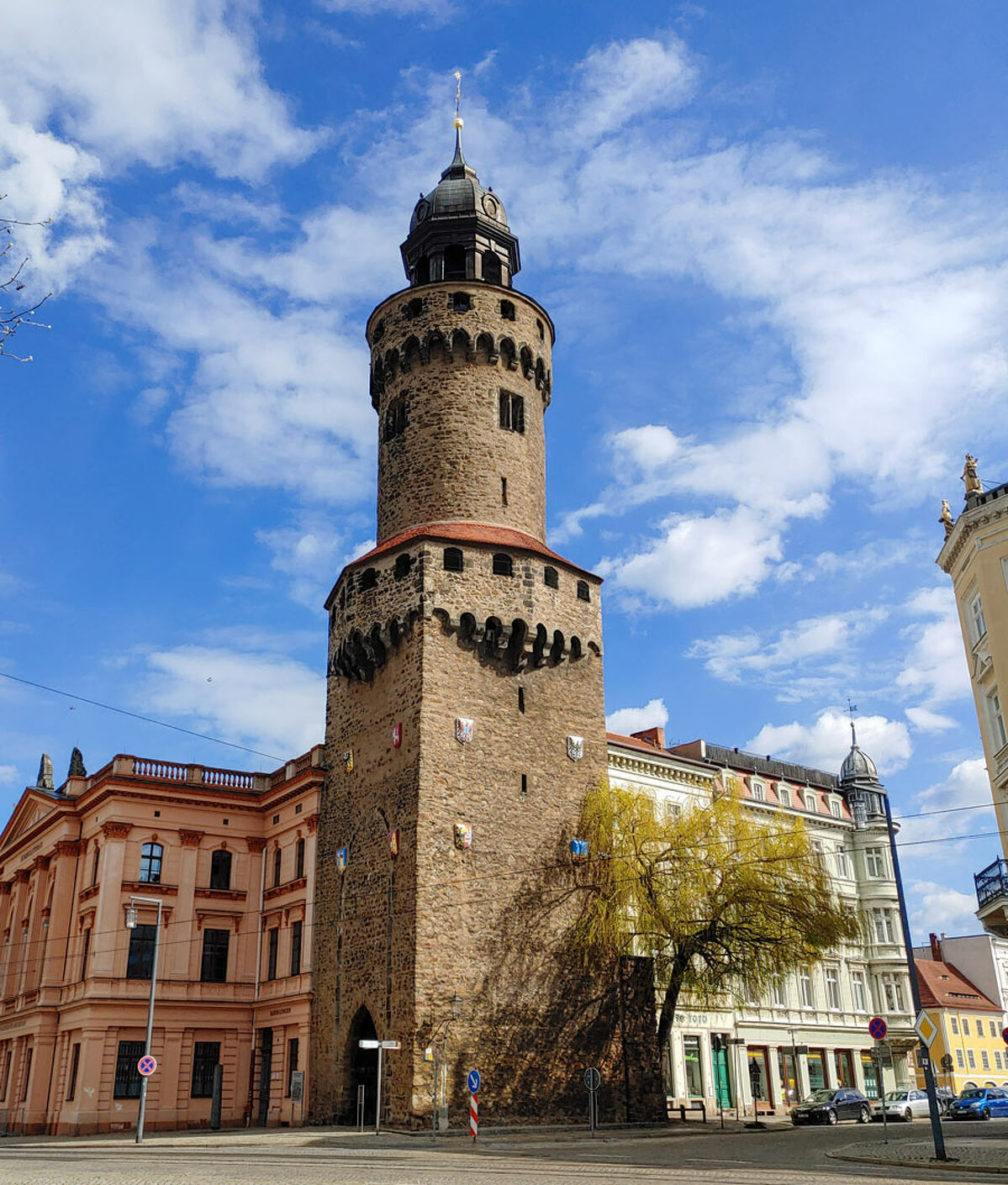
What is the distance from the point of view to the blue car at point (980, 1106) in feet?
128

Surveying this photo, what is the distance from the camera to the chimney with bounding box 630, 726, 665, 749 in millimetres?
48812

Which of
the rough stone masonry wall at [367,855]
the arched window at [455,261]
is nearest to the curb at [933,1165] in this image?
the rough stone masonry wall at [367,855]

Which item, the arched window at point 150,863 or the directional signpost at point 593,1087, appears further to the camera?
the arched window at point 150,863

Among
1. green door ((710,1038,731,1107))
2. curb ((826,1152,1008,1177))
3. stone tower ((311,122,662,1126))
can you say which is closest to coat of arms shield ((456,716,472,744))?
stone tower ((311,122,662,1126))

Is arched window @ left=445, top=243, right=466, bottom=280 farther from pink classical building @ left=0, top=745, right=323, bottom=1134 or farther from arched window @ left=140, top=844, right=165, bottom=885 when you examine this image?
arched window @ left=140, top=844, right=165, bottom=885

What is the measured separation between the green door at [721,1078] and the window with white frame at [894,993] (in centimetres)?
1081

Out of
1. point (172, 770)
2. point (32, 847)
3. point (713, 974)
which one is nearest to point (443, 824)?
point (713, 974)

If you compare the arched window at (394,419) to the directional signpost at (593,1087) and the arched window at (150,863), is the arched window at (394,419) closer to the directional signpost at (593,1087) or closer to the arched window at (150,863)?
the arched window at (150,863)

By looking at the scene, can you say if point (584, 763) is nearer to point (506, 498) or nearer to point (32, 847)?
point (506, 498)

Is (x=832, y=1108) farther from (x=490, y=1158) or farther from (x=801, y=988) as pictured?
(x=490, y=1158)

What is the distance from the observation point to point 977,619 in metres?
27.3

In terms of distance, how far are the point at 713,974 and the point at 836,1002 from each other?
19.6m

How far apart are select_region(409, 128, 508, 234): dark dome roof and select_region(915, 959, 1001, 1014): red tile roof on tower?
43.2 m

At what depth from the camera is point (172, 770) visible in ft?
137
